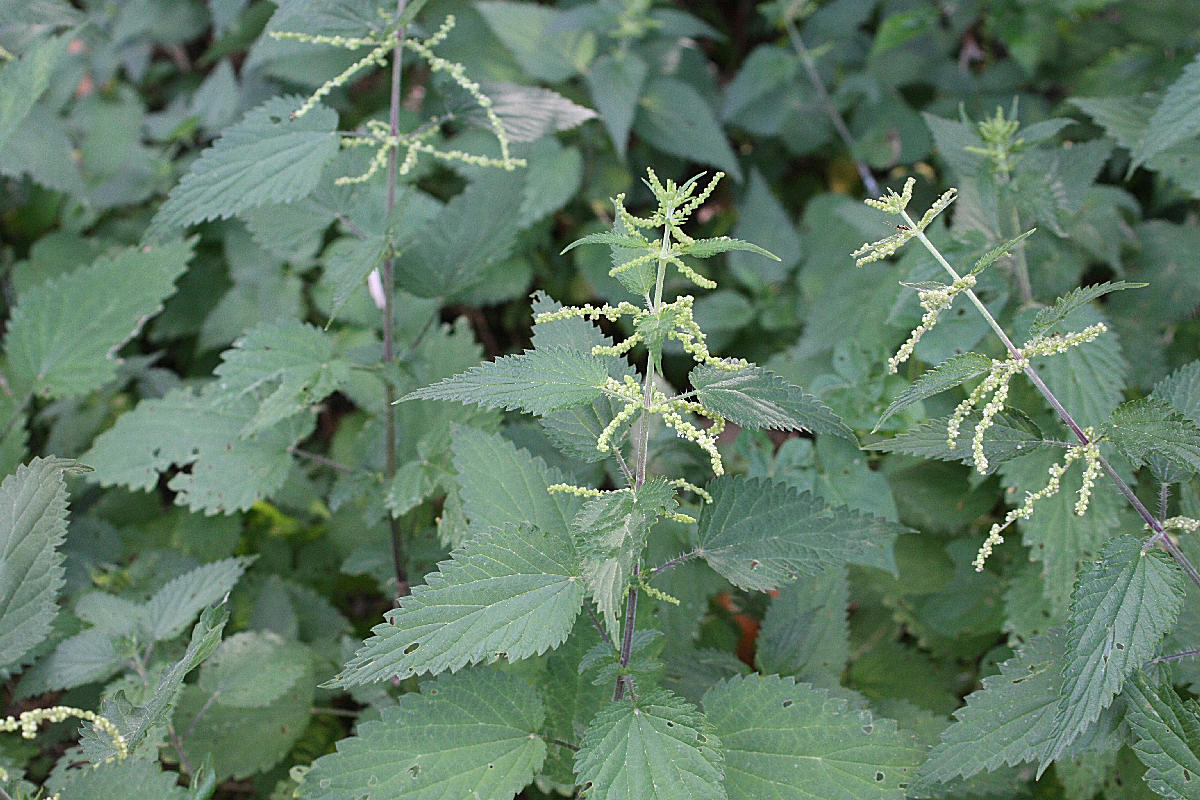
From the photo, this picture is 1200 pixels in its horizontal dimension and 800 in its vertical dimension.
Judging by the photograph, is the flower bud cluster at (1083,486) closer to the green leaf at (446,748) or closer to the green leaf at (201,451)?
the green leaf at (446,748)

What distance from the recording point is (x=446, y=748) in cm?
139

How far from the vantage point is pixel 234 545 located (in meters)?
2.46

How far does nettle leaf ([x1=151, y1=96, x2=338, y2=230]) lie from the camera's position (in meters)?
1.74

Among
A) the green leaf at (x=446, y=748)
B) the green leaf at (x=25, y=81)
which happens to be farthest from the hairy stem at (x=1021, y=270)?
the green leaf at (x=25, y=81)

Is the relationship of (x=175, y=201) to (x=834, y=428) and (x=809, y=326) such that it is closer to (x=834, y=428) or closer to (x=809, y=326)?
(x=834, y=428)

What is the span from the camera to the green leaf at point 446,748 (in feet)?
4.44

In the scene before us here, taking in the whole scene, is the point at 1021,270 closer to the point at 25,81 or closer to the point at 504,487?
the point at 504,487

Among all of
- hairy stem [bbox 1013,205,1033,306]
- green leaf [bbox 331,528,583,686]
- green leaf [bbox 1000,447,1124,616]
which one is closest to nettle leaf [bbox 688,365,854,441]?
green leaf [bbox 331,528,583,686]

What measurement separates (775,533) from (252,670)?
4.41 feet

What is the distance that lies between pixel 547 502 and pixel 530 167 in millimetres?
1756

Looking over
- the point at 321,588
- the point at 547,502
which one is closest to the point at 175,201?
the point at 547,502

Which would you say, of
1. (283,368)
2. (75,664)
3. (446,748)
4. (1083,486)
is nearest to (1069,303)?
(1083,486)

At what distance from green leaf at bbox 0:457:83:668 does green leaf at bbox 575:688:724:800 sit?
110cm

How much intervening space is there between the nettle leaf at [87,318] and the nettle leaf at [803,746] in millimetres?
1932
